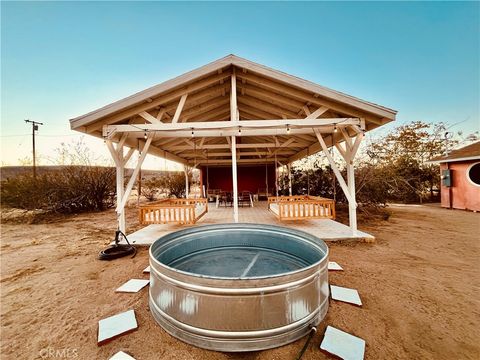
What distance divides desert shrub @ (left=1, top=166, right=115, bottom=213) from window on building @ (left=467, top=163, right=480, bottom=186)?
19902 mm

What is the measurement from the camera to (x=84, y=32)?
29.4 feet

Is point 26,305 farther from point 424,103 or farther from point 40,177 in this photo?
point 424,103

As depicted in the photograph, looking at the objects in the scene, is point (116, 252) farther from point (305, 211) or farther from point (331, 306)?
point (305, 211)

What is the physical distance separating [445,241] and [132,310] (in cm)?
791

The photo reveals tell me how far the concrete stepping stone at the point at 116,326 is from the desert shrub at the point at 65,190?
1130 centimetres

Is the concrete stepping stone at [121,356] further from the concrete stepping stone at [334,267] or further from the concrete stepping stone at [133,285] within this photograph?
the concrete stepping stone at [334,267]

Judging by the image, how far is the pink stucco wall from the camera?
9.99 m

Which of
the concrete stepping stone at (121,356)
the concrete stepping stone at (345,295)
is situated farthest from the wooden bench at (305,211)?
the concrete stepping stone at (121,356)

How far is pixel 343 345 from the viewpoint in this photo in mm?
2035

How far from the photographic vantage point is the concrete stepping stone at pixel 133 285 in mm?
3233

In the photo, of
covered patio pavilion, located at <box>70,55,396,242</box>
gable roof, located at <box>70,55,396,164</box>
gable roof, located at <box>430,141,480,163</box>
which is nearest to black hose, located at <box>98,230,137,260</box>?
covered patio pavilion, located at <box>70,55,396,242</box>

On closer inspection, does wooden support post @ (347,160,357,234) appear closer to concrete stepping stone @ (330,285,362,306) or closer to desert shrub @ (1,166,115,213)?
concrete stepping stone @ (330,285,362,306)

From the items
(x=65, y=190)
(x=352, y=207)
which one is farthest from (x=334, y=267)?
(x=65, y=190)

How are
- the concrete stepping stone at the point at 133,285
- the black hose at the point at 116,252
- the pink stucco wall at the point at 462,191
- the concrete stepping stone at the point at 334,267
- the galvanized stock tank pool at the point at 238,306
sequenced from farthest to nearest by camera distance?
the pink stucco wall at the point at 462,191
the black hose at the point at 116,252
the concrete stepping stone at the point at 334,267
the concrete stepping stone at the point at 133,285
the galvanized stock tank pool at the point at 238,306
